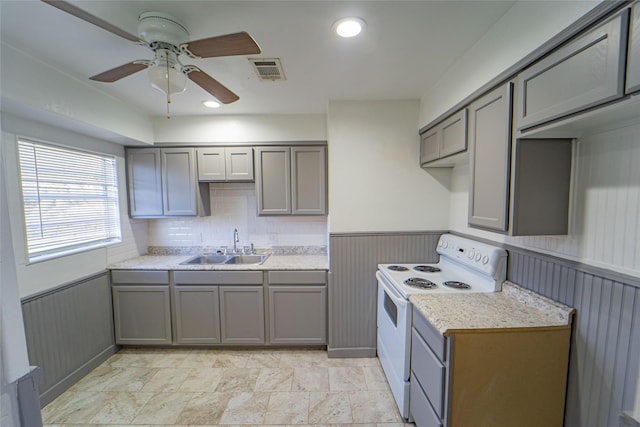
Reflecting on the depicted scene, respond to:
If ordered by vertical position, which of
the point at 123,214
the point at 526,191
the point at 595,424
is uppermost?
the point at 526,191

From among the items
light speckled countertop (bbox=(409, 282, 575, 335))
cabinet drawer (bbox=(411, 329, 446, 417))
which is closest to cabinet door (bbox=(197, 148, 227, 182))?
light speckled countertop (bbox=(409, 282, 575, 335))

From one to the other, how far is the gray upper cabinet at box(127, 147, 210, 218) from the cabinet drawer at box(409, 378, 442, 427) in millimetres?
2606

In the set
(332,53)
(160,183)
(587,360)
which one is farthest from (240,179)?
(587,360)

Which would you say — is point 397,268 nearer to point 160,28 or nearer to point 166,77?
point 166,77

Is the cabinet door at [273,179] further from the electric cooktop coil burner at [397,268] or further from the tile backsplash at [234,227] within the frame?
the electric cooktop coil burner at [397,268]

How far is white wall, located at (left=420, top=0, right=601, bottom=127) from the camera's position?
106 cm

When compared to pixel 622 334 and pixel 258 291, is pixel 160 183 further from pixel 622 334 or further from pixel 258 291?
pixel 622 334

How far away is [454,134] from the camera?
1822 mm

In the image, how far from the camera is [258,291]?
255cm

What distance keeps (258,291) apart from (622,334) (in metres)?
2.42

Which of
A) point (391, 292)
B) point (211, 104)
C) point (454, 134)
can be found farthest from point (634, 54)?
point (211, 104)

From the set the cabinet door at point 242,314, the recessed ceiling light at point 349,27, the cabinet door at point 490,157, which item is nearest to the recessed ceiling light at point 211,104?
the recessed ceiling light at point 349,27

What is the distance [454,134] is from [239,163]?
210 cm

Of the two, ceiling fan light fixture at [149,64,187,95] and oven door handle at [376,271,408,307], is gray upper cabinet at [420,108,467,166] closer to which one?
oven door handle at [376,271,408,307]
